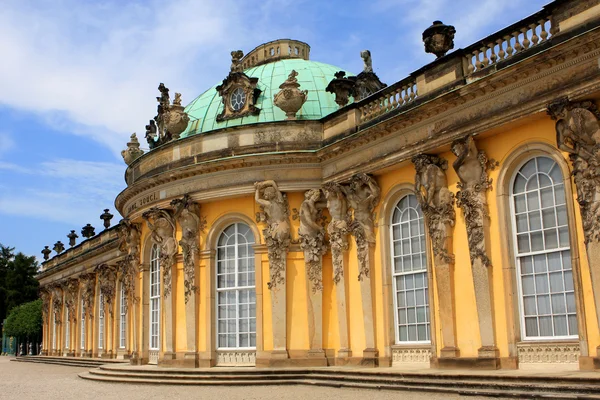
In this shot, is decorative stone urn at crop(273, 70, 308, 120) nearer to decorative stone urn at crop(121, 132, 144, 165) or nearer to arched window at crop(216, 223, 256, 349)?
arched window at crop(216, 223, 256, 349)

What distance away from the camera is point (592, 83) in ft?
39.7

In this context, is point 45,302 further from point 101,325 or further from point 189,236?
point 189,236

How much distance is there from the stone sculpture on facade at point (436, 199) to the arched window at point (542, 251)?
5.36 ft

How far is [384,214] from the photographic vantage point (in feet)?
56.6

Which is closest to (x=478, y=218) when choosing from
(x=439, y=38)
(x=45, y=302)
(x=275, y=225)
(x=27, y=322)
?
(x=439, y=38)

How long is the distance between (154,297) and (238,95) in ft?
24.1

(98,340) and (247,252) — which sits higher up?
(247,252)

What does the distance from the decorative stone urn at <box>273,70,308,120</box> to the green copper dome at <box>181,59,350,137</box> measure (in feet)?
3.40

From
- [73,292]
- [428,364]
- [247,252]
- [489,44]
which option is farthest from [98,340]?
[489,44]

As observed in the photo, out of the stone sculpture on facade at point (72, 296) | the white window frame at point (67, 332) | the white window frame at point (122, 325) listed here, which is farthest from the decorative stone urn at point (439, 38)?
the white window frame at point (67, 332)

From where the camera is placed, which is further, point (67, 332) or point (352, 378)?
point (67, 332)

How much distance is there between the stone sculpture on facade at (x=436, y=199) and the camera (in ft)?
49.7

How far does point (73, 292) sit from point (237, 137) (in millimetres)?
24980

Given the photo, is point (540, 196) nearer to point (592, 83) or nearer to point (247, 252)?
point (592, 83)
